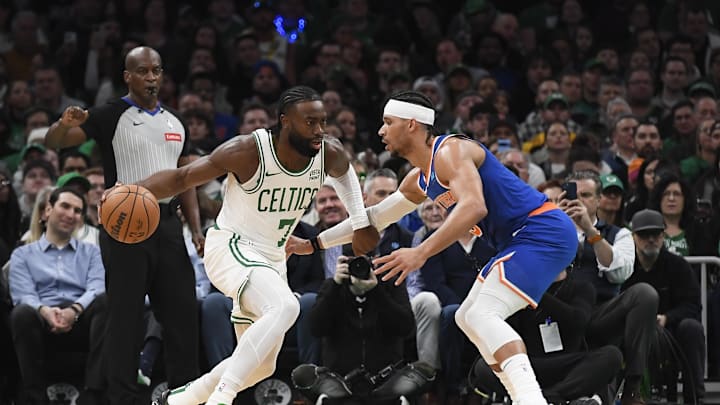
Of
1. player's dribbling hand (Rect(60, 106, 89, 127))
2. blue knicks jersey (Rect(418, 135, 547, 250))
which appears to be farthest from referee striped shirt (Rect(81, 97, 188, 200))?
blue knicks jersey (Rect(418, 135, 547, 250))

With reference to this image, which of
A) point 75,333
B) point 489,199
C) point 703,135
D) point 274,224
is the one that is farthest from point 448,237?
point 703,135

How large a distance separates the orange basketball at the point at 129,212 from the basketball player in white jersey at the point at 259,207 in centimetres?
14

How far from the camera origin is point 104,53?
548 inches

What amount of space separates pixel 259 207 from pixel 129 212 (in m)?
0.79

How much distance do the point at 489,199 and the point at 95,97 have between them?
8169 millimetres

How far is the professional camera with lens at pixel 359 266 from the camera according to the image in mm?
8234

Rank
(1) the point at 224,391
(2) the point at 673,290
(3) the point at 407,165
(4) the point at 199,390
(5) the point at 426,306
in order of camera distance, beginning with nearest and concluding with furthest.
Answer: (1) the point at 224,391 → (4) the point at 199,390 → (5) the point at 426,306 → (2) the point at 673,290 → (3) the point at 407,165

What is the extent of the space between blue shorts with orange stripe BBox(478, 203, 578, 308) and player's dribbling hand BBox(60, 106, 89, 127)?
2805 mm

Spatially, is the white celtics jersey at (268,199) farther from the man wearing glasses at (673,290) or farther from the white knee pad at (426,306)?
the man wearing glasses at (673,290)

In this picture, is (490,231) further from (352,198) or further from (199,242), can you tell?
(199,242)

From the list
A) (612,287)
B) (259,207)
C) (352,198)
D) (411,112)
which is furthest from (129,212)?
(612,287)

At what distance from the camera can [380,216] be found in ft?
24.4

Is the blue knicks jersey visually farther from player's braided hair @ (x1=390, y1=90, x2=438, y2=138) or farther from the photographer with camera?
the photographer with camera

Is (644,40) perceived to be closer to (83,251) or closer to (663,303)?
(663,303)
